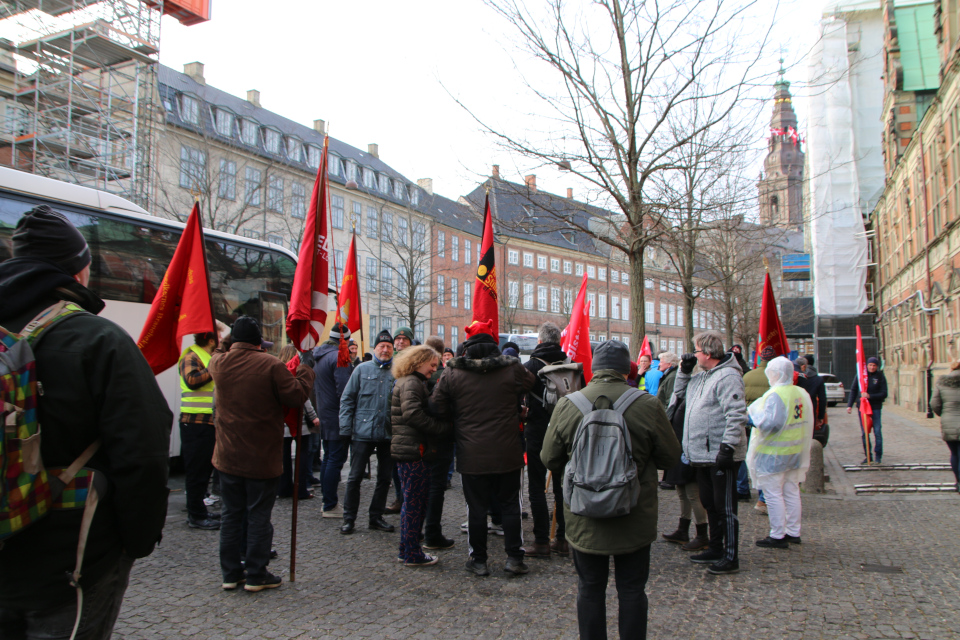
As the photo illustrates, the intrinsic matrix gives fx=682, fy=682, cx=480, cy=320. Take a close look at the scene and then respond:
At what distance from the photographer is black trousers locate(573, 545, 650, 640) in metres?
3.52

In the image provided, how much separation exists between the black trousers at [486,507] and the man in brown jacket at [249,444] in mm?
1481

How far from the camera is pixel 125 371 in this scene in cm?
216

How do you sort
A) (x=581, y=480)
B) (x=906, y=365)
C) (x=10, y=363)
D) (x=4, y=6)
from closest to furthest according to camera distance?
(x=10, y=363) → (x=581, y=480) → (x=4, y=6) → (x=906, y=365)

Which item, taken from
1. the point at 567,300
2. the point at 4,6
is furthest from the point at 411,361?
the point at 567,300

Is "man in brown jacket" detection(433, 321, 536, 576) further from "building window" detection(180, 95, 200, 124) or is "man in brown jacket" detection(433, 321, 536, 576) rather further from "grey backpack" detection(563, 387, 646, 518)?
"building window" detection(180, 95, 200, 124)

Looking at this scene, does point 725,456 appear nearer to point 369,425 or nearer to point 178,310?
point 369,425

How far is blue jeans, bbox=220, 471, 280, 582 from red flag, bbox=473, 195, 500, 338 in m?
2.79

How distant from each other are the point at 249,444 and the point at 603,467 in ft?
8.65

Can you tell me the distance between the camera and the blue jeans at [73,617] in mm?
2104

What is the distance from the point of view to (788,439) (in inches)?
249

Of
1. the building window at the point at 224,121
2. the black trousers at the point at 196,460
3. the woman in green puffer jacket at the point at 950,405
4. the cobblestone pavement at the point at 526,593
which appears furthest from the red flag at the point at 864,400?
the building window at the point at 224,121

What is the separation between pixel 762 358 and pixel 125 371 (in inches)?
299

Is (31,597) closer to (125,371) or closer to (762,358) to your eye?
(125,371)

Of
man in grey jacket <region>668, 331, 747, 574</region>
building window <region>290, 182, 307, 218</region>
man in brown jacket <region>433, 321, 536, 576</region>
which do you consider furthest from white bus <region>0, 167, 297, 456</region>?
building window <region>290, 182, 307, 218</region>
